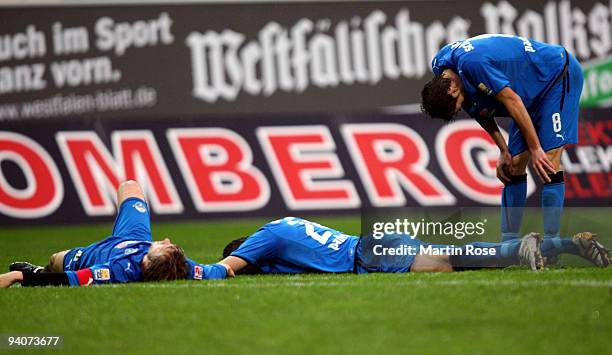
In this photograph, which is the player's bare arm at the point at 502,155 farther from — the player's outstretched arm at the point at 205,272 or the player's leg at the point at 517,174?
the player's outstretched arm at the point at 205,272

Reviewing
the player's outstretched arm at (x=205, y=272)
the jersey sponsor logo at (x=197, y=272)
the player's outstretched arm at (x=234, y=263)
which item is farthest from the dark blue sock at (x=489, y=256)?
the jersey sponsor logo at (x=197, y=272)

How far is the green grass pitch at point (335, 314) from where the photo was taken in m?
5.07

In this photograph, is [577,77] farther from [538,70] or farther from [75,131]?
[75,131]

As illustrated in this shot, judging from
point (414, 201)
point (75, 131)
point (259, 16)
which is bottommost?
point (414, 201)

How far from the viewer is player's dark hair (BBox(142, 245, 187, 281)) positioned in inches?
283

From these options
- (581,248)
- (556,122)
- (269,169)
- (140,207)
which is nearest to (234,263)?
(140,207)

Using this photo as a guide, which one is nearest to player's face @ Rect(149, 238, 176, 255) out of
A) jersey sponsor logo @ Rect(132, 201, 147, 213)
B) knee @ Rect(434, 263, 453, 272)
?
jersey sponsor logo @ Rect(132, 201, 147, 213)

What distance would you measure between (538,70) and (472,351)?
350 cm

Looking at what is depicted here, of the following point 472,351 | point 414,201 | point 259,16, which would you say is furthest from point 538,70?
Result: point 259,16

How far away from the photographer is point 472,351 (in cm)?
484

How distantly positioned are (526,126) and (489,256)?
0.91 meters

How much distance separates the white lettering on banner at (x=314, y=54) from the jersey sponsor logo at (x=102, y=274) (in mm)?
8383

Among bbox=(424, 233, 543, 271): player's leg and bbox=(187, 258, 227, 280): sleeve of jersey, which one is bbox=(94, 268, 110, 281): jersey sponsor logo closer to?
bbox=(187, 258, 227, 280): sleeve of jersey

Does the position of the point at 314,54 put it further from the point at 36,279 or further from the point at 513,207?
the point at 36,279
